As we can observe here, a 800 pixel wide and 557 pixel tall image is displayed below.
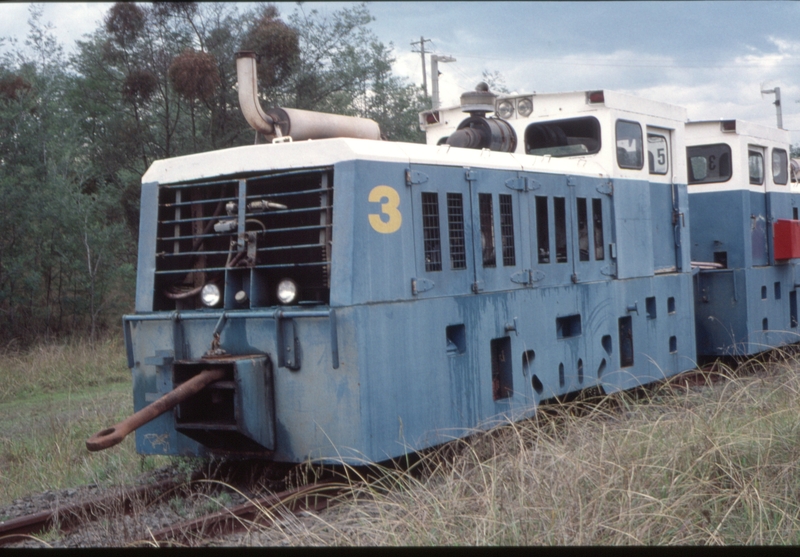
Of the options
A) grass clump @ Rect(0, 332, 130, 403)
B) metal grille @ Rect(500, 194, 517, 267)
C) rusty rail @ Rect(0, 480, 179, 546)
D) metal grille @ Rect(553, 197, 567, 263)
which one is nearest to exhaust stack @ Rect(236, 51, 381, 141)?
metal grille @ Rect(500, 194, 517, 267)

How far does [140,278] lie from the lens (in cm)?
646

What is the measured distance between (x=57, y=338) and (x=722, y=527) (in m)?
14.1

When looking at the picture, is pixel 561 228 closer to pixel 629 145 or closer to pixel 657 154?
pixel 629 145

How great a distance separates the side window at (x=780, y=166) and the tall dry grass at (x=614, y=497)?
24.5ft

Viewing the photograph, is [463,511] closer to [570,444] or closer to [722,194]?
[570,444]

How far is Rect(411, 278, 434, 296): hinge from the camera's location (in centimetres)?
596

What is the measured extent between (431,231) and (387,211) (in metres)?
0.56

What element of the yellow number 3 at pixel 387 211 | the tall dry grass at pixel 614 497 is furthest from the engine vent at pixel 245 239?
the tall dry grass at pixel 614 497

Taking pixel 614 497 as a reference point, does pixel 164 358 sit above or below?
above

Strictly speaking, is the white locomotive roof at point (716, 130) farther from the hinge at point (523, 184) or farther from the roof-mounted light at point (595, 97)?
the hinge at point (523, 184)

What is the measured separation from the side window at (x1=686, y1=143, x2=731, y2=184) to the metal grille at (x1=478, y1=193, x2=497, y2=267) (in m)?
5.55

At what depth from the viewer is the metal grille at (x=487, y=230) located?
679cm

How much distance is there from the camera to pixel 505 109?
28.9 feet

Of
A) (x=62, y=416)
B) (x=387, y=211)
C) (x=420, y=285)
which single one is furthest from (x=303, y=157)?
(x=62, y=416)
